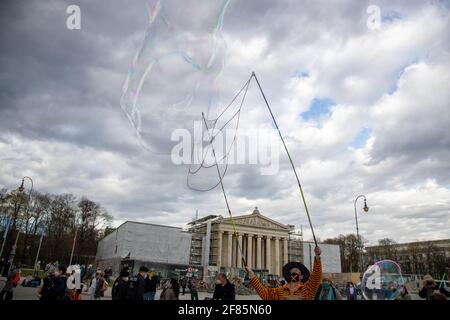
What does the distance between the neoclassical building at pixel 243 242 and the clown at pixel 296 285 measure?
75.7 m

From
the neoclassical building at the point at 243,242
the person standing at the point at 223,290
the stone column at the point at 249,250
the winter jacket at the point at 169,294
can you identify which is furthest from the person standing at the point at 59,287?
the stone column at the point at 249,250

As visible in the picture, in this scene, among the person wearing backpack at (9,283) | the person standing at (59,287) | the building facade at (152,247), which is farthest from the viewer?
the building facade at (152,247)

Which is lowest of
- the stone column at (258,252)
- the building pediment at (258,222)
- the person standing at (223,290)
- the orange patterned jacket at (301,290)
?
the person standing at (223,290)

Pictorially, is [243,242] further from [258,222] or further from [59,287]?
[59,287]

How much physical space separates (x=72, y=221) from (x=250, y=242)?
46911 mm

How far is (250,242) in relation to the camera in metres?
87.6

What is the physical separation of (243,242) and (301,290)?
88.2 meters

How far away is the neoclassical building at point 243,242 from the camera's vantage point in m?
80.3

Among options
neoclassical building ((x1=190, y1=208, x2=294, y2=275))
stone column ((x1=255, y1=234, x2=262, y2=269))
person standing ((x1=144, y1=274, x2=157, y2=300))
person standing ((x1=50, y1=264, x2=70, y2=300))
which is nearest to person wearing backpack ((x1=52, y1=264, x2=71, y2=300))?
person standing ((x1=50, y1=264, x2=70, y2=300))

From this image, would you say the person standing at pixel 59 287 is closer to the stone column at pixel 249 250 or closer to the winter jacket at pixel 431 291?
the winter jacket at pixel 431 291

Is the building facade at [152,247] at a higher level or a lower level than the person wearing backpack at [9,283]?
higher

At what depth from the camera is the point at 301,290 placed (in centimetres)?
457
